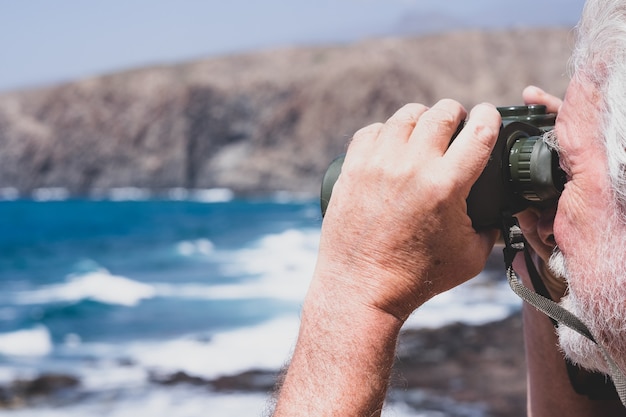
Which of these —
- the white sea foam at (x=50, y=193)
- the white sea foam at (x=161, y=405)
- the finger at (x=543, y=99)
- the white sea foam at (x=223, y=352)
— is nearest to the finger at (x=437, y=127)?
the finger at (x=543, y=99)

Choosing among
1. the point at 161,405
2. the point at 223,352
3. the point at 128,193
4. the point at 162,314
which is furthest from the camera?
the point at 128,193

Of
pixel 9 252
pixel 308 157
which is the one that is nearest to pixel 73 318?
pixel 9 252

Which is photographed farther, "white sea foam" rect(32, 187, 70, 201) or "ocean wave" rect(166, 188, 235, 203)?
"white sea foam" rect(32, 187, 70, 201)

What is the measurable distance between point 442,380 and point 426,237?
689 cm

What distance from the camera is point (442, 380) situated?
773cm

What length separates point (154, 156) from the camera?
80062mm

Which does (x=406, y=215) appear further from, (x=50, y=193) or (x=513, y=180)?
(x=50, y=193)

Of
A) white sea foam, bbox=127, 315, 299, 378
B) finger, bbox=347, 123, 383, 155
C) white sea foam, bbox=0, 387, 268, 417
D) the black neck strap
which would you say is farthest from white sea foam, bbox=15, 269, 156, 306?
finger, bbox=347, 123, 383, 155

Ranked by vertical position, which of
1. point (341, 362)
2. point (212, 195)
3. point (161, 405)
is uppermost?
point (341, 362)

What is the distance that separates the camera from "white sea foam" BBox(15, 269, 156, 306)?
1627 cm

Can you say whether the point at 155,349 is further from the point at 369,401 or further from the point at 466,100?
the point at 466,100

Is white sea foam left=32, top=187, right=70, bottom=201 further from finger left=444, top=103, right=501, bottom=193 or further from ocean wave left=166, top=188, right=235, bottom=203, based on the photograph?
finger left=444, top=103, right=501, bottom=193

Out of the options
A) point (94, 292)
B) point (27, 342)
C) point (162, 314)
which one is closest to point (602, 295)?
point (27, 342)

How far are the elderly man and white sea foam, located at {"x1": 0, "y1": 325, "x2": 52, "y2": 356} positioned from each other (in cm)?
1049
